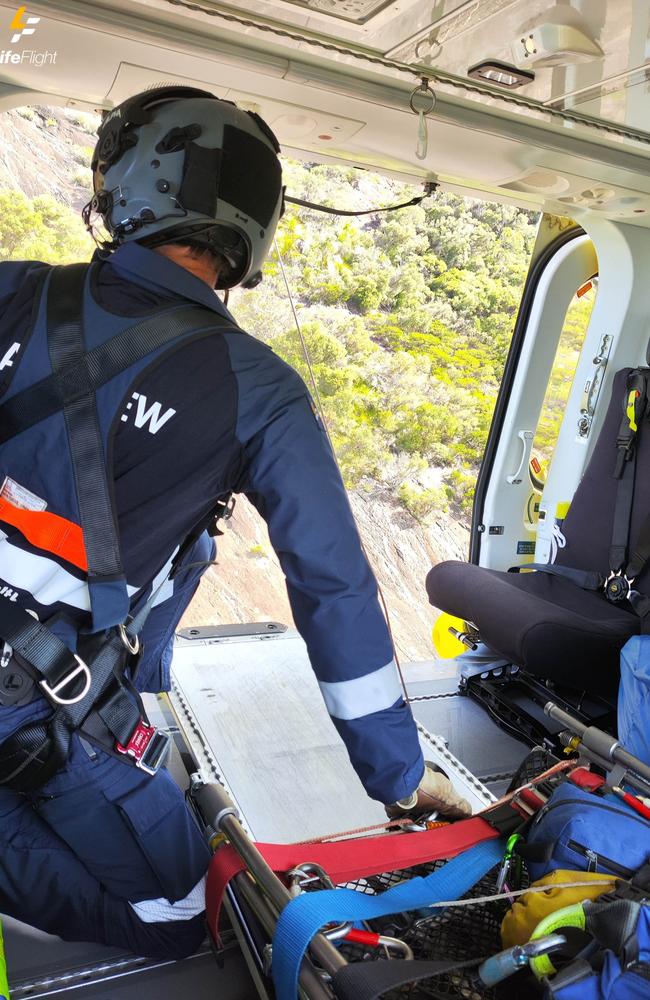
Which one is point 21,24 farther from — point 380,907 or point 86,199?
point 86,199

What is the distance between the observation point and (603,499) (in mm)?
3824

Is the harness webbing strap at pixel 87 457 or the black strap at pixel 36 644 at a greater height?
the harness webbing strap at pixel 87 457

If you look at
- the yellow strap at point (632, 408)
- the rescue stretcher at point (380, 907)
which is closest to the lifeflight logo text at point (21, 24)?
the rescue stretcher at point (380, 907)

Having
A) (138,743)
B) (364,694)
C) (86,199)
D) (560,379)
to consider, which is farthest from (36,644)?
(86,199)

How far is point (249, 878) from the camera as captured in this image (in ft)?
5.16

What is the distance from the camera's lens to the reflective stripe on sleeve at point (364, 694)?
1.68 m

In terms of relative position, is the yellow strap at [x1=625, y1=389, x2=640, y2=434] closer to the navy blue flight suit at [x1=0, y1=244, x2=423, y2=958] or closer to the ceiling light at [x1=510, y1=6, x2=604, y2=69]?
the ceiling light at [x1=510, y1=6, x2=604, y2=69]

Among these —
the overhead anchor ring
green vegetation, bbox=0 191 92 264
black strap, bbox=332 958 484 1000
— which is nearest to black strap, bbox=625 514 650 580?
the overhead anchor ring

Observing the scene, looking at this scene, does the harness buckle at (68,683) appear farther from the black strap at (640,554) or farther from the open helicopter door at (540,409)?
the open helicopter door at (540,409)

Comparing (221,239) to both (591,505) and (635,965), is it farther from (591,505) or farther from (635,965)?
(591,505)

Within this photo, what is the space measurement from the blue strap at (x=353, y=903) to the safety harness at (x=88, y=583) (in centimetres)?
59

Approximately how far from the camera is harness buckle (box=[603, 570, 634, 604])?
3572mm

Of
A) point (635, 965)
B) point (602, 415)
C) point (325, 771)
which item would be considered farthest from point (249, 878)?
point (602, 415)

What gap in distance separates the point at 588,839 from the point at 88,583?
109 cm
